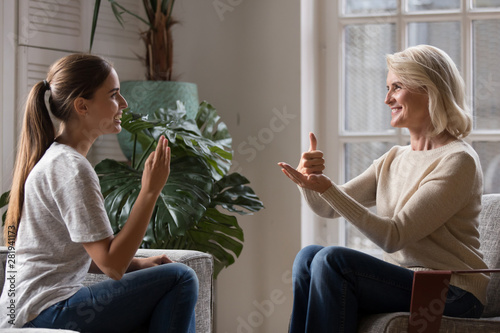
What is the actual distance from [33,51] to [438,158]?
6.08 feet

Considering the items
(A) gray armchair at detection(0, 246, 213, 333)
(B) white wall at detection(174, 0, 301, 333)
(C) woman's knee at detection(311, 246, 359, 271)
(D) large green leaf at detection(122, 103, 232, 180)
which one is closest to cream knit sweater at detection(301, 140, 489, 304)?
(C) woman's knee at detection(311, 246, 359, 271)

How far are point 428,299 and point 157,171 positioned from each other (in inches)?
30.7

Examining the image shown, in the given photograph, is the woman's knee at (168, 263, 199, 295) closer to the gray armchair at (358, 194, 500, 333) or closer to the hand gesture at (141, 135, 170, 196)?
the hand gesture at (141, 135, 170, 196)

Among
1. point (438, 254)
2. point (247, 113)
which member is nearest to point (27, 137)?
point (438, 254)

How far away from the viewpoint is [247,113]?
3096 mm

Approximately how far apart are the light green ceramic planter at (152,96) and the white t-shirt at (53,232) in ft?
4.19

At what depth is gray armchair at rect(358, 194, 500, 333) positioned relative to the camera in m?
Answer: 1.60

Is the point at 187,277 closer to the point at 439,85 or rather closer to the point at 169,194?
the point at 169,194

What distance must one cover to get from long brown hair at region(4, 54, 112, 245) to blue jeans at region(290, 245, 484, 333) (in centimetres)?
79

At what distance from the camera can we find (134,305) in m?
1.56

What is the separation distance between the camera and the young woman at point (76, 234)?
4.84 feet

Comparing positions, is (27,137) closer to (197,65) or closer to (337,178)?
(197,65)

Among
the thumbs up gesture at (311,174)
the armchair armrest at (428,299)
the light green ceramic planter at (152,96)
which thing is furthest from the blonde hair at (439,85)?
the light green ceramic planter at (152,96)


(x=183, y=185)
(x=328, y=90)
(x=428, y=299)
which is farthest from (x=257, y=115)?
(x=428, y=299)
